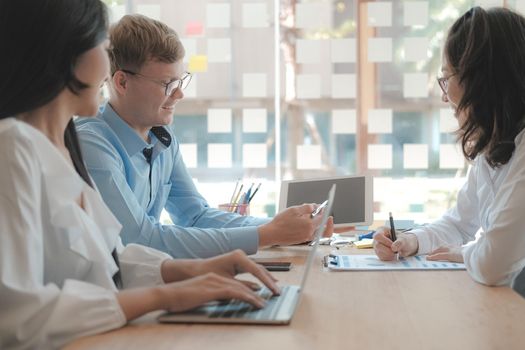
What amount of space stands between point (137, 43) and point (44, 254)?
3.48 feet

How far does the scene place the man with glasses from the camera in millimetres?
1849

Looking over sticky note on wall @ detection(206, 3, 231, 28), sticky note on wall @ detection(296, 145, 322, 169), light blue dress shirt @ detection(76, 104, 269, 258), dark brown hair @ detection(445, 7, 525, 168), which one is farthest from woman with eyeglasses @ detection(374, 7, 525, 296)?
sticky note on wall @ detection(206, 3, 231, 28)

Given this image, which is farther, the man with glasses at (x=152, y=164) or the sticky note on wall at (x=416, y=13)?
the sticky note on wall at (x=416, y=13)

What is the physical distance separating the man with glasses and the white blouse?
46cm

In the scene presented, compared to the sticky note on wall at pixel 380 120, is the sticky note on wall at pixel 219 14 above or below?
above

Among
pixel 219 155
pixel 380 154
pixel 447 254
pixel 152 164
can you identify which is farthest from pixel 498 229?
pixel 219 155

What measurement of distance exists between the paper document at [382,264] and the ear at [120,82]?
0.85 meters

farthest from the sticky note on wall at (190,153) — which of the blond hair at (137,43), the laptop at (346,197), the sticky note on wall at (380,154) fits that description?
the blond hair at (137,43)

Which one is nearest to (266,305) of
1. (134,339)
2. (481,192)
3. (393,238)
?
(134,339)

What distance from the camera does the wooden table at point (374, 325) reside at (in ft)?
3.37

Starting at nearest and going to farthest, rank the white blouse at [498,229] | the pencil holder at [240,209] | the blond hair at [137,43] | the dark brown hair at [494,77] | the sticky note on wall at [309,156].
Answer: the white blouse at [498,229], the dark brown hair at [494,77], the blond hair at [137,43], the pencil holder at [240,209], the sticky note on wall at [309,156]

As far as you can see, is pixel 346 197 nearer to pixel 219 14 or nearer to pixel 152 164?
pixel 152 164

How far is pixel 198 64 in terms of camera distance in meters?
3.24

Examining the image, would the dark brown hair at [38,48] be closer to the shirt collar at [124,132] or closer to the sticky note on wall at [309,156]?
the shirt collar at [124,132]
